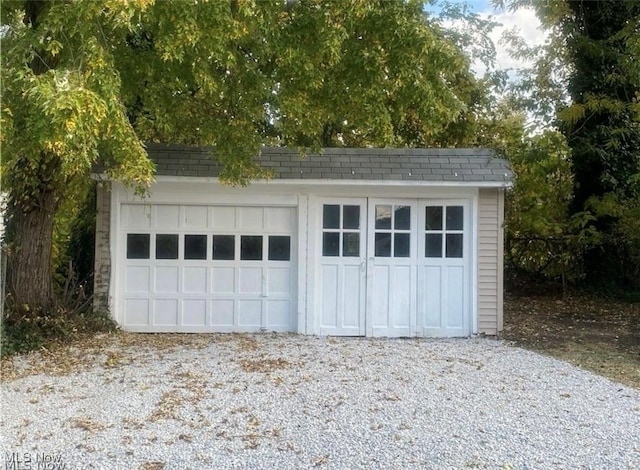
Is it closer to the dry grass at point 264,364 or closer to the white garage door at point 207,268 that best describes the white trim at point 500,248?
the white garage door at point 207,268

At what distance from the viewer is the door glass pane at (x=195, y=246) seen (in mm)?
7715

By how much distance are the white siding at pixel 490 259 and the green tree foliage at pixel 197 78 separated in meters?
1.46

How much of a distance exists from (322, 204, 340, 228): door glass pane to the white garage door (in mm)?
429

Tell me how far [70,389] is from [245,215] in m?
3.43

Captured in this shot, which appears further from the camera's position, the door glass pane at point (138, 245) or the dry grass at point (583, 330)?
the door glass pane at point (138, 245)

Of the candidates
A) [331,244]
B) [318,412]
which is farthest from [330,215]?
[318,412]

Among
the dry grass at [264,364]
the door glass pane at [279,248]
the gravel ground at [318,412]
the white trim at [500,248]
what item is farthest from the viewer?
the door glass pane at [279,248]

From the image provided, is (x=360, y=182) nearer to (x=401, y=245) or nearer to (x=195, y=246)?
(x=401, y=245)

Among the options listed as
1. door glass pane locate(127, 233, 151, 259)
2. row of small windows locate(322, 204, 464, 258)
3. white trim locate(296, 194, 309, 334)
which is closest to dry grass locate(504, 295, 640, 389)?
row of small windows locate(322, 204, 464, 258)

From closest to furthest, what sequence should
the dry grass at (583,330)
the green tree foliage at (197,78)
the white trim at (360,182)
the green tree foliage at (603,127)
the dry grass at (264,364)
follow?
the green tree foliage at (197,78)
the dry grass at (264,364)
the dry grass at (583,330)
the white trim at (360,182)
the green tree foliage at (603,127)

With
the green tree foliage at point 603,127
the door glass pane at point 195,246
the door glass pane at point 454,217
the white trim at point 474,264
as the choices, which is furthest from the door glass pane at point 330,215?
the green tree foliage at point 603,127

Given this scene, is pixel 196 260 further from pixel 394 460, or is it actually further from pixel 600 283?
pixel 600 283

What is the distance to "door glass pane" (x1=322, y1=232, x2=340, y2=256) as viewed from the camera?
304 inches

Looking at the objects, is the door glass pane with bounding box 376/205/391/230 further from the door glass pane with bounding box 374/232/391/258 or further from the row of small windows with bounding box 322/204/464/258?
the door glass pane with bounding box 374/232/391/258
